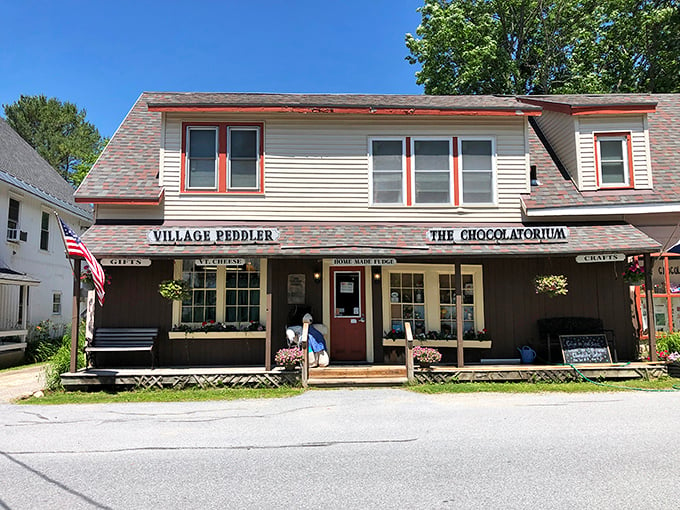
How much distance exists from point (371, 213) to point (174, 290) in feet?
16.5

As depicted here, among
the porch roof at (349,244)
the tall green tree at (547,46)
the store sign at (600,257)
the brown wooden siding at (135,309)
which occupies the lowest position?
the brown wooden siding at (135,309)

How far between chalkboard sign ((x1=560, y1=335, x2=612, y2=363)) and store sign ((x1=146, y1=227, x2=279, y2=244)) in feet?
23.2

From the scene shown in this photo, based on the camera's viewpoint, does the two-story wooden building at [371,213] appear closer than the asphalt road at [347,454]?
No

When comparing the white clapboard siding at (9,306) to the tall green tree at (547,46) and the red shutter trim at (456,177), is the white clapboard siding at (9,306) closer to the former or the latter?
the red shutter trim at (456,177)

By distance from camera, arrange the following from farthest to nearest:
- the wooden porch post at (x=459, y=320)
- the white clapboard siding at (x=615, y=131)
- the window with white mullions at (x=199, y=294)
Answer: the white clapboard siding at (x=615, y=131), the window with white mullions at (x=199, y=294), the wooden porch post at (x=459, y=320)

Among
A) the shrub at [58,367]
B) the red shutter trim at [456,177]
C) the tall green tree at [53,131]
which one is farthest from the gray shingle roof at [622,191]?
the tall green tree at [53,131]

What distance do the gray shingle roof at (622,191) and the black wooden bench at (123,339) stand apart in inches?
370

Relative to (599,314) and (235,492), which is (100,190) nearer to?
A: (235,492)

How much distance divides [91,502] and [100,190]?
908 cm

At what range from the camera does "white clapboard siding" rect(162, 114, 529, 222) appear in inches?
505

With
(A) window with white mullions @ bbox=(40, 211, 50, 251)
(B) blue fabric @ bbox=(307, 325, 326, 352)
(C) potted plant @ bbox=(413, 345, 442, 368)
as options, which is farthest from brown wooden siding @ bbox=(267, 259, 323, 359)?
(A) window with white mullions @ bbox=(40, 211, 50, 251)

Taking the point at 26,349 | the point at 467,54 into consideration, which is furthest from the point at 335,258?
the point at 467,54

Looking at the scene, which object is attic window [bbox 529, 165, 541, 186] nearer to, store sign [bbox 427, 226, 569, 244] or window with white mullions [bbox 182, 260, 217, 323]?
store sign [bbox 427, 226, 569, 244]

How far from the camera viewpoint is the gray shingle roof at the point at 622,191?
12.9 metres
